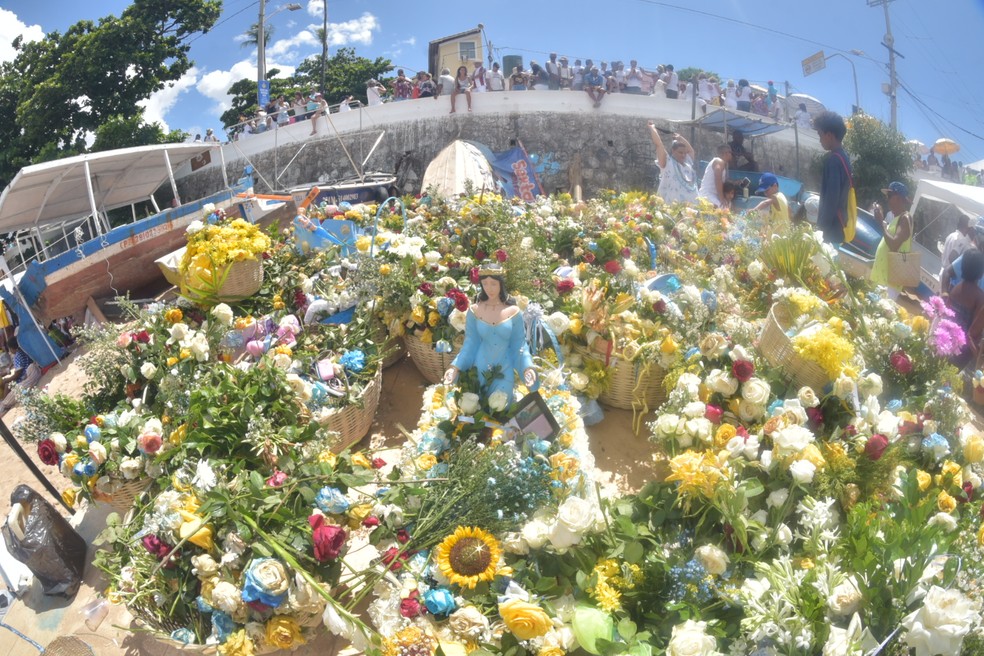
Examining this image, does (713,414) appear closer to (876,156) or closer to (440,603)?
(440,603)

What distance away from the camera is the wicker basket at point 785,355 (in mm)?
3711

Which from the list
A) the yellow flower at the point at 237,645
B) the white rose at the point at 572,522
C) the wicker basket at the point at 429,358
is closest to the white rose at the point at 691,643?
the white rose at the point at 572,522

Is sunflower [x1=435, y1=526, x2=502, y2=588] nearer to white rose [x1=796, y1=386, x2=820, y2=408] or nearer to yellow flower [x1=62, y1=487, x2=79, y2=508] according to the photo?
white rose [x1=796, y1=386, x2=820, y2=408]

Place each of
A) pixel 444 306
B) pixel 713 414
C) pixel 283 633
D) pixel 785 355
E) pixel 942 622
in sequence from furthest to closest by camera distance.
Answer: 1. pixel 444 306
2. pixel 785 355
3. pixel 713 414
4. pixel 283 633
5. pixel 942 622

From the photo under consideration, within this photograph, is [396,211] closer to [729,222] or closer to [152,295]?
[729,222]

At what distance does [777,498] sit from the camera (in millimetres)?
2988

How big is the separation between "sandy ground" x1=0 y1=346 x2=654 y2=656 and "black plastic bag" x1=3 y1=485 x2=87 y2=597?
0.10 meters

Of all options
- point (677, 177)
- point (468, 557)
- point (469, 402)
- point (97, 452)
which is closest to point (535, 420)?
point (469, 402)

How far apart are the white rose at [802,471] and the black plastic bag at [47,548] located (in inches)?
190

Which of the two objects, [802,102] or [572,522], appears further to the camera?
[802,102]

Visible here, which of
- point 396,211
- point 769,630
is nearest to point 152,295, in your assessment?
point 396,211

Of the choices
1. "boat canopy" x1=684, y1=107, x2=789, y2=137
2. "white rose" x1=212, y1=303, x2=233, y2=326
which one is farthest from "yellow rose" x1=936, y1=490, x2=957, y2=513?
"boat canopy" x1=684, y1=107, x2=789, y2=137

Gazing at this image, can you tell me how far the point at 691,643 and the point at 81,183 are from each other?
11869 mm

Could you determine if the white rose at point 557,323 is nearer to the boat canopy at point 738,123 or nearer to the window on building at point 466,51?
the boat canopy at point 738,123
